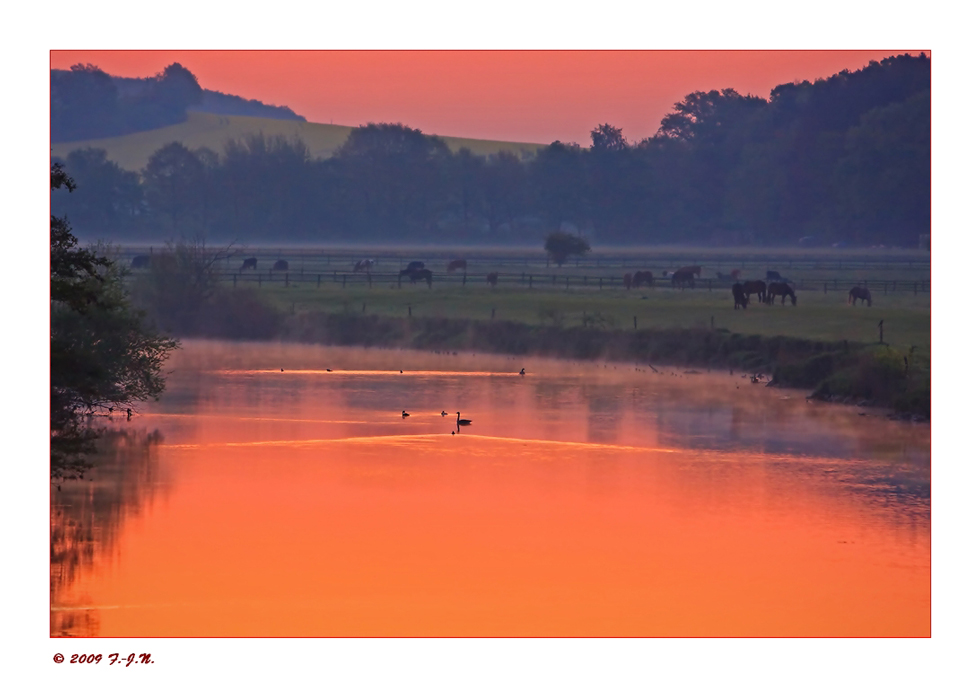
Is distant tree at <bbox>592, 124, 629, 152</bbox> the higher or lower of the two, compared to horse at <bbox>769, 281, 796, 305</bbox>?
higher

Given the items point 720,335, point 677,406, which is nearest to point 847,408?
point 677,406

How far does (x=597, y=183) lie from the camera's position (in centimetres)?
8706

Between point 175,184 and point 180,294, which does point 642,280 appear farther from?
point 175,184

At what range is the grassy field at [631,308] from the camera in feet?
146

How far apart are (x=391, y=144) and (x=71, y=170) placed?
22.1m

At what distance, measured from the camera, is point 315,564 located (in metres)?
19.1

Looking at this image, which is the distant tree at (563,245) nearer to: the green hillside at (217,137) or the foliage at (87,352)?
the green hillside at (217,137)

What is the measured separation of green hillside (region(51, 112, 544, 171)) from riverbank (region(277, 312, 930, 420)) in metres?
30.7

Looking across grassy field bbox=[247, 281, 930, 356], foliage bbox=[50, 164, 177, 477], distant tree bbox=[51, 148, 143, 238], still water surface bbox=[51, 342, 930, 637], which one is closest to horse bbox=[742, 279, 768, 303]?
grassy field bbox=[247, 281, 930, 356]

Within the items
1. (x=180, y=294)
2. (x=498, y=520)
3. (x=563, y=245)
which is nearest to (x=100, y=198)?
(x=180, y=294)

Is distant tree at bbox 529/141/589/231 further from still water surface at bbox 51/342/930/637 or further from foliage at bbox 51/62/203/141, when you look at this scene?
still water surface at bbox 51/342/930/637

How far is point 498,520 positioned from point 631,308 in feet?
106

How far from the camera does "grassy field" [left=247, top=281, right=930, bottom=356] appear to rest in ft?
146

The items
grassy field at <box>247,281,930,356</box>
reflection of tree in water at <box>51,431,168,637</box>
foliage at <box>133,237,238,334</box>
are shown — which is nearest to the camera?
reflection of tree in water at <box>51,431,168,637</box>
